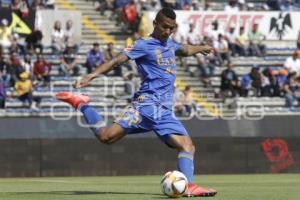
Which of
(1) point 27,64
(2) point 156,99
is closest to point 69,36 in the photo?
(1) point 27,64

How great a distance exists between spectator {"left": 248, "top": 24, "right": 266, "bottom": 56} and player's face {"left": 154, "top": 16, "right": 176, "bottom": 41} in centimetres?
1991

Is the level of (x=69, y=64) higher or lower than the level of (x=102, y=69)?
lower

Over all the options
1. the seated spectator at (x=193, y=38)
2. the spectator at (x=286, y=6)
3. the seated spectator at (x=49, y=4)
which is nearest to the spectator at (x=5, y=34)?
the seated spectator at (x=49, y=4)

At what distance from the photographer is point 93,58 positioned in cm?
2853

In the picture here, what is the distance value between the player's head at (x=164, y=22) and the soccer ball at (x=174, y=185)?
1.97 m

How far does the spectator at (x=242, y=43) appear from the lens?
106 ft

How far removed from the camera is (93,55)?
28547 millimetres

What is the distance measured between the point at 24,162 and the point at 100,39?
1047 centimetres

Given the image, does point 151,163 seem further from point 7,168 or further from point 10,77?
Answer: point 10,77

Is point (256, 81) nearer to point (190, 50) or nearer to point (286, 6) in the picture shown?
point (286, 6)

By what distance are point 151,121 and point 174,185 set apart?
1209 millimetres

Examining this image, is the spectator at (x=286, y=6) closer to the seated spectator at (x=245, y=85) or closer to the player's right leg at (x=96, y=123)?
the seated spectator at (x=245, y=85)

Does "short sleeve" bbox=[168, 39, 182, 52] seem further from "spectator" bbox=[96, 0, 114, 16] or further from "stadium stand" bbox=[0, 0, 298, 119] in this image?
"spectator" bbox=[96, 0, 114, 16]

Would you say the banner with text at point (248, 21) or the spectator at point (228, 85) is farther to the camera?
the banner with text at point (248, 21)
